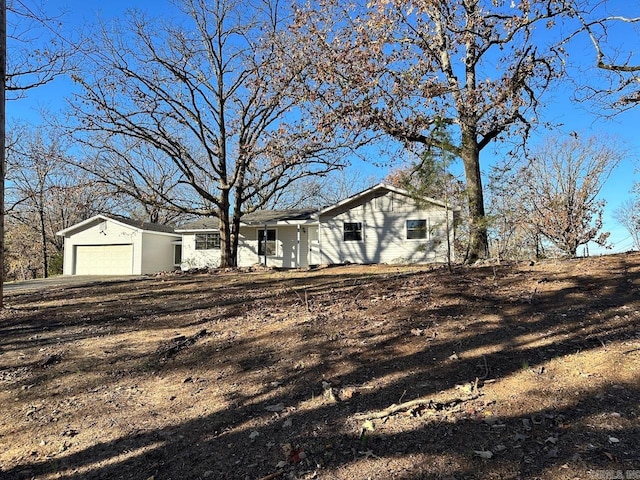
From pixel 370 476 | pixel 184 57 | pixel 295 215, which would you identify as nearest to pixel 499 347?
pixel 370 476

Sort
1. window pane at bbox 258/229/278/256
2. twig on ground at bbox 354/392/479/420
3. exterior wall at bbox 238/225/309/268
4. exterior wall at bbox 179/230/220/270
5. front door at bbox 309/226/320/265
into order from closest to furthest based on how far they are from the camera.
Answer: twig on ground at bbox 354/392/479/420
front door at bbox 309/226/320/265
exterior wall at bbox 238/225/309/268
window pane at bbox 258/229/278/256
exterior wall at bbox 179/230/220/270

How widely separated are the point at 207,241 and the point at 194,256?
1.13 m

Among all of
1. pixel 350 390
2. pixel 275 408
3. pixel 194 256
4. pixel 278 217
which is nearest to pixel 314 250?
pixel 278 217

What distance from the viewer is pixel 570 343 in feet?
13.8

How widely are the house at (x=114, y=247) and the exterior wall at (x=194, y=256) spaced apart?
7.68 feet

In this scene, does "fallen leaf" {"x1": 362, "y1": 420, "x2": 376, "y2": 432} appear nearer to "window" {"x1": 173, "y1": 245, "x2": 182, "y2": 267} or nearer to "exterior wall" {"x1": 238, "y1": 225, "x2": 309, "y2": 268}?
"exterior wall" {"x1": 238, "y1": 225, "x2": 309, "y2": 268}

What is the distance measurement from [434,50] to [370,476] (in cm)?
1095

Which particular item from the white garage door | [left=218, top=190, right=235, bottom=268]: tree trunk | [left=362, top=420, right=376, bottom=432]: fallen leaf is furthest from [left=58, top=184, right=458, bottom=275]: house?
[left=362, top=420, right=376, bottom=432]: fallen leaf

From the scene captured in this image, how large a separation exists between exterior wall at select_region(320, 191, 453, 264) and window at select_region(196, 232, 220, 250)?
6.45 metres

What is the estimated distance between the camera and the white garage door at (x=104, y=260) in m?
24.5

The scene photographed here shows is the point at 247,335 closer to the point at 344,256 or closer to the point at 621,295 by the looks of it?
the point at 621,295

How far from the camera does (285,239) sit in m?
22.6

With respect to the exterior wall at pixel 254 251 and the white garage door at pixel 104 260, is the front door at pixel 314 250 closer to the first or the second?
the exterior wall at pixel 254 251

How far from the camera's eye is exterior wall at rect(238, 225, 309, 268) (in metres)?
22.4
